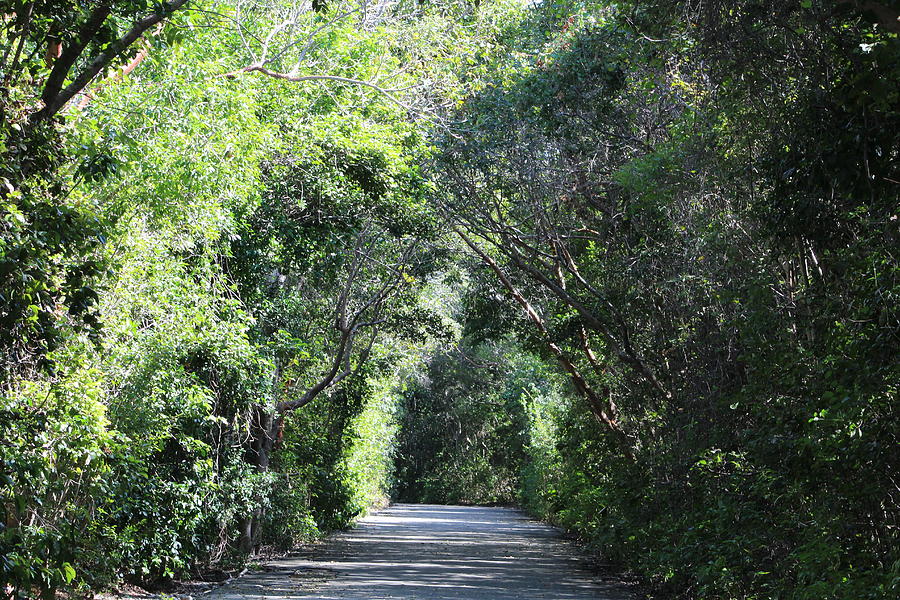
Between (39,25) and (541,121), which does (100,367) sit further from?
(541,121)

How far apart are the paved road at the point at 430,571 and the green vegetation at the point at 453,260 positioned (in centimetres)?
87

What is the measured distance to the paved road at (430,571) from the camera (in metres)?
12.5

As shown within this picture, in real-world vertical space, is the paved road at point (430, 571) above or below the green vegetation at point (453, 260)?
below

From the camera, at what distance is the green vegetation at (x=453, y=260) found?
5887 mm

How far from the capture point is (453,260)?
1888 centimetres

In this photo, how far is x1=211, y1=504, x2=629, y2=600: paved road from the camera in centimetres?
1254

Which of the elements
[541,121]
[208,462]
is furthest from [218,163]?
[541,121]

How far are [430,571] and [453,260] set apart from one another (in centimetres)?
605

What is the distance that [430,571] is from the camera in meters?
15.8

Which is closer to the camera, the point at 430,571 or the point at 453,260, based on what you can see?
the point at 430,571

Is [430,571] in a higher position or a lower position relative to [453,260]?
lower

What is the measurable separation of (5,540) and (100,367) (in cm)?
438

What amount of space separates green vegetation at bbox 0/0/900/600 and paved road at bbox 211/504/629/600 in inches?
34.1

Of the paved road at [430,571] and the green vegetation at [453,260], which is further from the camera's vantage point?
the paved road at [430,571]
